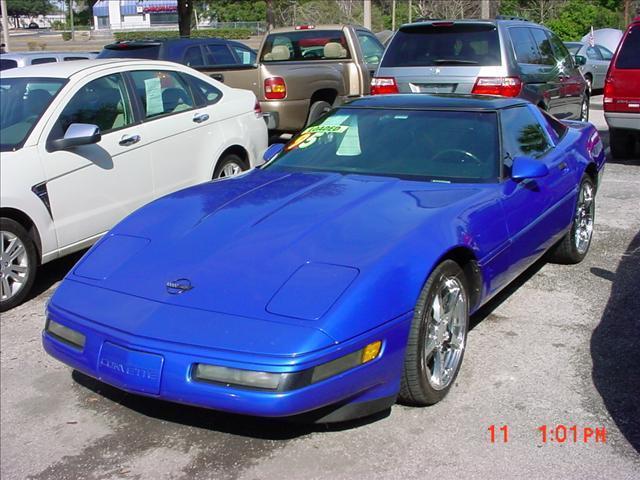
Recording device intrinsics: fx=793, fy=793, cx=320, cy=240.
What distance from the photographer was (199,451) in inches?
138

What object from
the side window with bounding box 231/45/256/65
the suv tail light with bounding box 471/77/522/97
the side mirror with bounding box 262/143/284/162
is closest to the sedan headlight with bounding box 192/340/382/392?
the side mirror with bounding box 262/143/284/162

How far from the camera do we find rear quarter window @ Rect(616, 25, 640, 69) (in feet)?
32.9

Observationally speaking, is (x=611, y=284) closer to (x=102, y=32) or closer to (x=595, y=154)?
(x=595, y=154)

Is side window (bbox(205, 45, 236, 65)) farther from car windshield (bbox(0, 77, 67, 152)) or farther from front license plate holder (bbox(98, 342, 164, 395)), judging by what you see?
front license plate holder (bbox(98, 342, 164, 395))

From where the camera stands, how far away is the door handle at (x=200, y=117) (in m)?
7.07

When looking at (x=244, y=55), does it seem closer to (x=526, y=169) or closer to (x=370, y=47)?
(x=370, y=47)

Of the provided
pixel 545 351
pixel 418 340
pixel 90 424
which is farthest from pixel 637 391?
pixel 90 424

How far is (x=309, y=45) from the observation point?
12.3m

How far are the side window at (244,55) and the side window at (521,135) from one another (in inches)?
308

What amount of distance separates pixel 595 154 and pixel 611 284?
123cm

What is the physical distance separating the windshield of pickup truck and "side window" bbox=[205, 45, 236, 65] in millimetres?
530

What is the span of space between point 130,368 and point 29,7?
387 ft

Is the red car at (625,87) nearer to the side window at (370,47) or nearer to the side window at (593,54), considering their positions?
the side window at (370,47)

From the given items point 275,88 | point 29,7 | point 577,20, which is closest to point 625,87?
point 275,88
